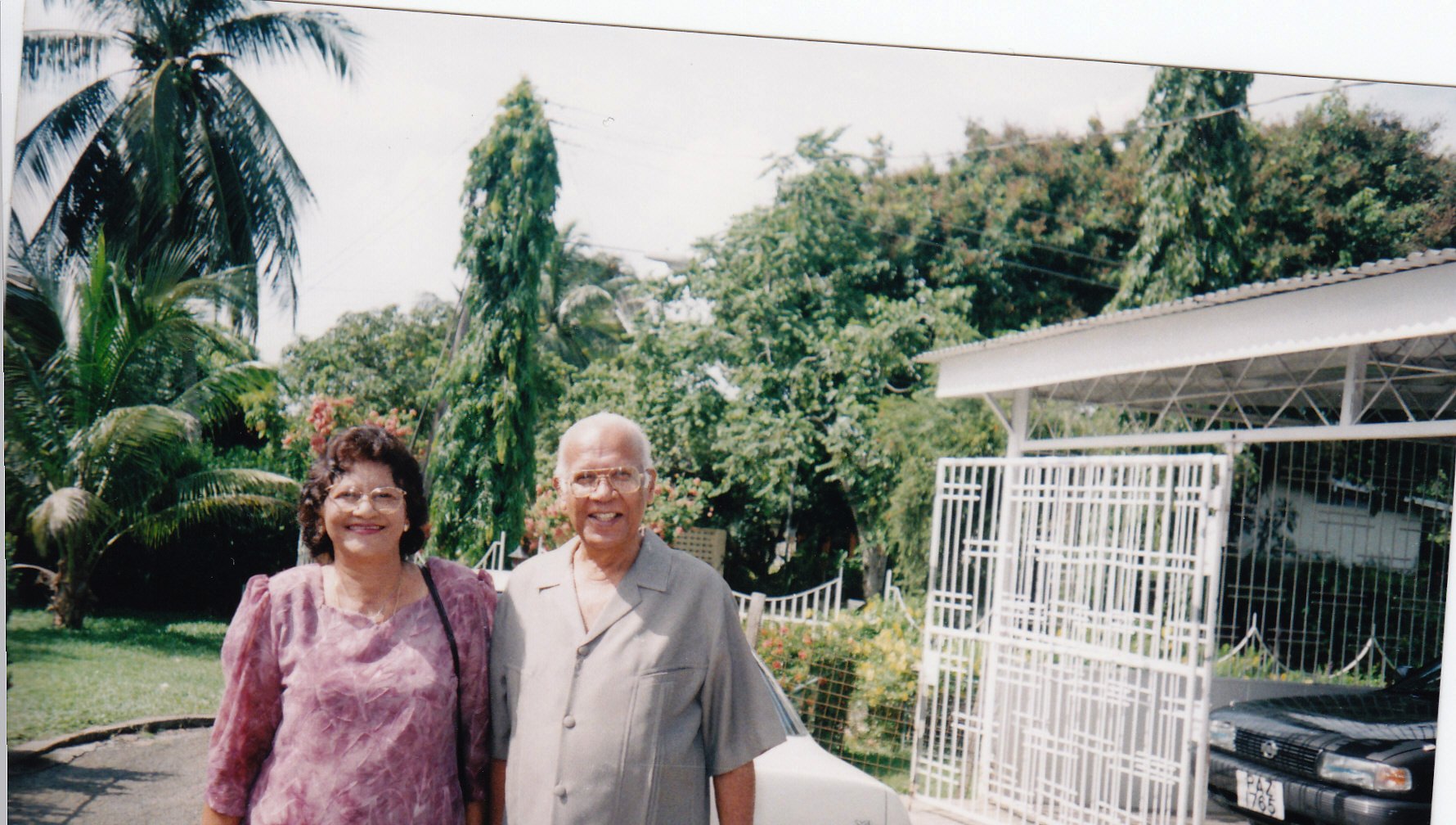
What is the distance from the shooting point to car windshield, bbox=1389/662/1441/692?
5172 millimetres

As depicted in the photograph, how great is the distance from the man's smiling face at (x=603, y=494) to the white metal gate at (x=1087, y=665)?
3.30 meters

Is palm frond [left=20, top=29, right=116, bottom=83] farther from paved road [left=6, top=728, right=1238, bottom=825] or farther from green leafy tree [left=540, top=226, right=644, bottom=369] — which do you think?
green leafy tree [left=540, top=226, right=644, bottom=369]

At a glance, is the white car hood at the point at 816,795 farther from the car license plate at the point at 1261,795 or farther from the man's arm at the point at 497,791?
the car license plate at the point at 1261,795

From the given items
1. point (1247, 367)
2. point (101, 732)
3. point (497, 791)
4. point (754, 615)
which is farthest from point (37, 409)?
point (1247, 367)

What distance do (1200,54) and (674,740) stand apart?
10.9ft

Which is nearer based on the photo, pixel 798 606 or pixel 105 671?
pixel 105 671

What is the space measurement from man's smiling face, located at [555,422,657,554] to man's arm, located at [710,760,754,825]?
1.79 feet

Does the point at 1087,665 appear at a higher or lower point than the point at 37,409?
lower

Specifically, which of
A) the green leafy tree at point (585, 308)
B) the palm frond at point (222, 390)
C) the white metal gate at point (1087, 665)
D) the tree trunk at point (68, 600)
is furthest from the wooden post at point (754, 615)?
the green leafy tree at point (585, 308)

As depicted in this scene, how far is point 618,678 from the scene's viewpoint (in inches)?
86.4

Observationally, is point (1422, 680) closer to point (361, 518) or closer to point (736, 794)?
point (736, 794)

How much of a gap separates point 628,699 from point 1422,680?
16.0 ft

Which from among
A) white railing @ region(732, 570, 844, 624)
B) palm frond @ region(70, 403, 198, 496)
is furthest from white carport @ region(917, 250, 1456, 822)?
palm frond @ region(70, 403, 198, 496)

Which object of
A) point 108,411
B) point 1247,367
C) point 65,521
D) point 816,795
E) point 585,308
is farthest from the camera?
point 585,308
